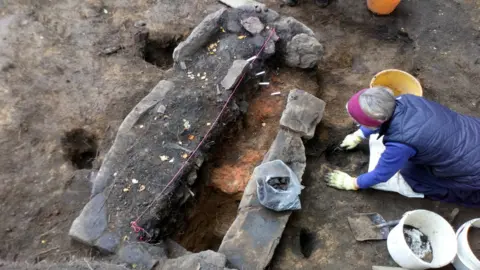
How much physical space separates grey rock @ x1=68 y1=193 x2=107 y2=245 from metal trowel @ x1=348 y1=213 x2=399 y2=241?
228cm

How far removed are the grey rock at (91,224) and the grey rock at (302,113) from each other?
1932 millimetres

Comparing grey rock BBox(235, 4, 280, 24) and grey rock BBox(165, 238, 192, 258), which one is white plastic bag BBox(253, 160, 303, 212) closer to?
grey rock BBox(165, 238, 192, 258)

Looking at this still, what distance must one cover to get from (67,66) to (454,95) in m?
4.84

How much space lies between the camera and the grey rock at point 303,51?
476 centimetres

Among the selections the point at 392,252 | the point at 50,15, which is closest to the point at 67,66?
the point at 50,15

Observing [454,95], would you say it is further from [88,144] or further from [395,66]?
[88,144]

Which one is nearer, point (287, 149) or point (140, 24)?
point (287, 149)

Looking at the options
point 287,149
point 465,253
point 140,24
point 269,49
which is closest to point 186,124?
point 287,149

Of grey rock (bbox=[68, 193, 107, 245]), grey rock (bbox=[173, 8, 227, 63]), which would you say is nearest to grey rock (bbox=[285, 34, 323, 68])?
grey rock (bbox=[173, 8, 227, 63])

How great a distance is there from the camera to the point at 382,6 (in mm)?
5699

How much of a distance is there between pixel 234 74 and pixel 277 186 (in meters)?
1.35

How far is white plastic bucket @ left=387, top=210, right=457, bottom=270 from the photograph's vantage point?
3.37 m

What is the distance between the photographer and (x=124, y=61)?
5.04m

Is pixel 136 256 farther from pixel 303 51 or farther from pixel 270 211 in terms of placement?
pixel 303 51
